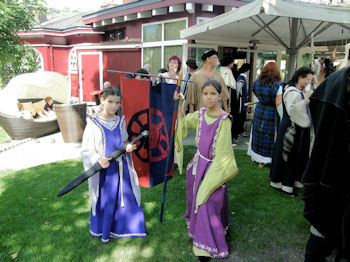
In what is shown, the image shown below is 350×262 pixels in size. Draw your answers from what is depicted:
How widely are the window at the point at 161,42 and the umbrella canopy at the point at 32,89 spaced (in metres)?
3.04

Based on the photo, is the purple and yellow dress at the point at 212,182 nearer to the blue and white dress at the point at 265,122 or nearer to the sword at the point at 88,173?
the sword at the point at 88,173

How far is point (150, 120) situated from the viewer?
12.1 feet

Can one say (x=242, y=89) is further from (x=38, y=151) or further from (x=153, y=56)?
(x=38, y=151)

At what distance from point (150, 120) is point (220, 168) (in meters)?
1.35

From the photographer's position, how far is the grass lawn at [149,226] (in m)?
2.92

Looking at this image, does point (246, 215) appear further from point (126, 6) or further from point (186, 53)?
point (126, 6)

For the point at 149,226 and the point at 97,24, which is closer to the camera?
the point at 149,226

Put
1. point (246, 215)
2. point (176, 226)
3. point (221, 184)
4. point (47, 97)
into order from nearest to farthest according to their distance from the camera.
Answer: point (221, 184)
point (176, 226)
point (246, 215)
point (47, 97)

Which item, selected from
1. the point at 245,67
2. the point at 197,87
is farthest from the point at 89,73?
the point at 197,87

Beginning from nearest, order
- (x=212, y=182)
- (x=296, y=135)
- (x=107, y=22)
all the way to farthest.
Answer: (x=212, y=182), (x=296, y=135), (x=107, y=22)

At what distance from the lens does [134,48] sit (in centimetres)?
1065

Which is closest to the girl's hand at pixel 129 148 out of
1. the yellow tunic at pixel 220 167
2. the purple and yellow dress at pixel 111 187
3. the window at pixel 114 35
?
the purple and yellow dress at pixel 111 187

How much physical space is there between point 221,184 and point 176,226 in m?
1.05

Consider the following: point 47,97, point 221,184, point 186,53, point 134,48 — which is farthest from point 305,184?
point 134,48
